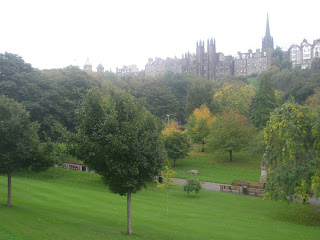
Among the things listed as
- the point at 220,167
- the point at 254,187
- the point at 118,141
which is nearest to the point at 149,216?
the point at 118,141

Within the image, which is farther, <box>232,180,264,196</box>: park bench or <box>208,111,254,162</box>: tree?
<box>208,111,254,162</box>: tree

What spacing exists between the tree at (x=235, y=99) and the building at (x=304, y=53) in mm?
64556

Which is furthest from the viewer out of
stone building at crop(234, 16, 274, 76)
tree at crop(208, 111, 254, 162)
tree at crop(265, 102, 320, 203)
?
stone building at crop(234, 16, 274, 76)

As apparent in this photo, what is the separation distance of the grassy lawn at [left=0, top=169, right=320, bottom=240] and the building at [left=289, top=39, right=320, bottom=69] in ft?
382

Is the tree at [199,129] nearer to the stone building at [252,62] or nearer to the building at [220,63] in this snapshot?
the building at [220,63]

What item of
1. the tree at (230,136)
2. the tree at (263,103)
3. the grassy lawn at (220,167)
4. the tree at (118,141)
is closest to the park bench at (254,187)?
the grassy lawn at (220,167)

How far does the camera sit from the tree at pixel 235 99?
65.6m

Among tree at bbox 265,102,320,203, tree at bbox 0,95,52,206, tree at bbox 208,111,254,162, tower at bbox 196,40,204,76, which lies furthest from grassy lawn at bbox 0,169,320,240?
tower at bbox 196,40,204,76

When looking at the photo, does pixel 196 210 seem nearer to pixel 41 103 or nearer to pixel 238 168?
pixel 238 168

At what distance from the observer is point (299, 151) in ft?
65.0

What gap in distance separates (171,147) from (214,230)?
25422mm

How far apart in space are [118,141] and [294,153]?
12.1 m

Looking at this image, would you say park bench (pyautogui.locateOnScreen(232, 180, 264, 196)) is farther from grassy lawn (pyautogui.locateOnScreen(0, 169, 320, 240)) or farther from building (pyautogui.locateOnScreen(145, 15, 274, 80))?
building (pyautogui.locateOnScreen(145, 15, 274, 80))

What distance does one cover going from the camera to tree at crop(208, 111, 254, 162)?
42531 millimetres
